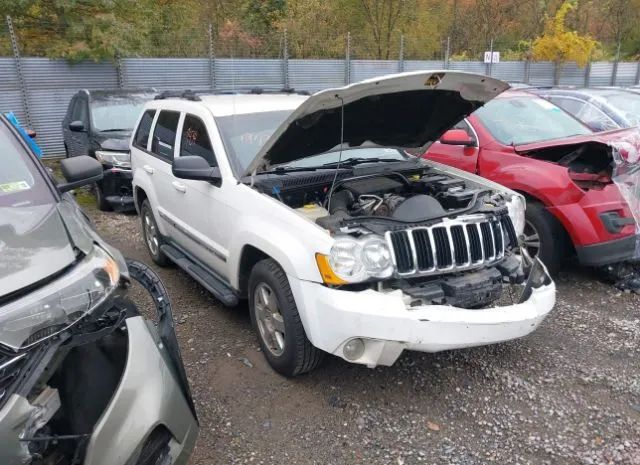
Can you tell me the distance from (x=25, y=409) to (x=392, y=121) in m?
3.06

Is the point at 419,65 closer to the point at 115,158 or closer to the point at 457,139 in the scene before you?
the point at 115,158

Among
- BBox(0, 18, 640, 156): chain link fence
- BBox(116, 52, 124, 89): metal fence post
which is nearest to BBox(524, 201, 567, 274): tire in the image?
BBox(0, 18, 640, 156): chain link fence

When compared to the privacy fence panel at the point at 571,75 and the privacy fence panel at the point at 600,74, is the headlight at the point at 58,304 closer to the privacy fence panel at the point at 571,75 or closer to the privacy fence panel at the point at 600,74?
the privacy fence panel at the point at 571,75

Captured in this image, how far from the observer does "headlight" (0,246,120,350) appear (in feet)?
6.38

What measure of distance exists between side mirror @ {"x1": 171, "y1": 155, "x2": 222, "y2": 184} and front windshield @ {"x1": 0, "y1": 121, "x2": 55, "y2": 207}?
0.90 meters

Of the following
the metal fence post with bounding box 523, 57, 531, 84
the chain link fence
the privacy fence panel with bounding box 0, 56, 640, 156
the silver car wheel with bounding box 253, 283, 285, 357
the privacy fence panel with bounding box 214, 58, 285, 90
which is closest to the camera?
the silver car wheel with bounding box 253, 283, 285, 357

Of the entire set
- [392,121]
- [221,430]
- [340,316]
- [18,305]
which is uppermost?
[392,121]

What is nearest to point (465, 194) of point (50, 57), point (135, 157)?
point (135, 157)

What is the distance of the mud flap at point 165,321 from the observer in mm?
2444

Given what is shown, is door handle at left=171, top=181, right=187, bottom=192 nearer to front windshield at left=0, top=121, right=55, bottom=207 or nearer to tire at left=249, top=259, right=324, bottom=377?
tire at left=249, top=259, right=324, bottom=377

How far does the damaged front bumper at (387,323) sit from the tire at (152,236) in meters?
2.83

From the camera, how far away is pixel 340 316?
291 cm

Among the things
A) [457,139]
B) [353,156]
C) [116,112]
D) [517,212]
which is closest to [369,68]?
[116,112]

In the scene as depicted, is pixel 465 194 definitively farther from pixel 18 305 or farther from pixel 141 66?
pixel 141 66
